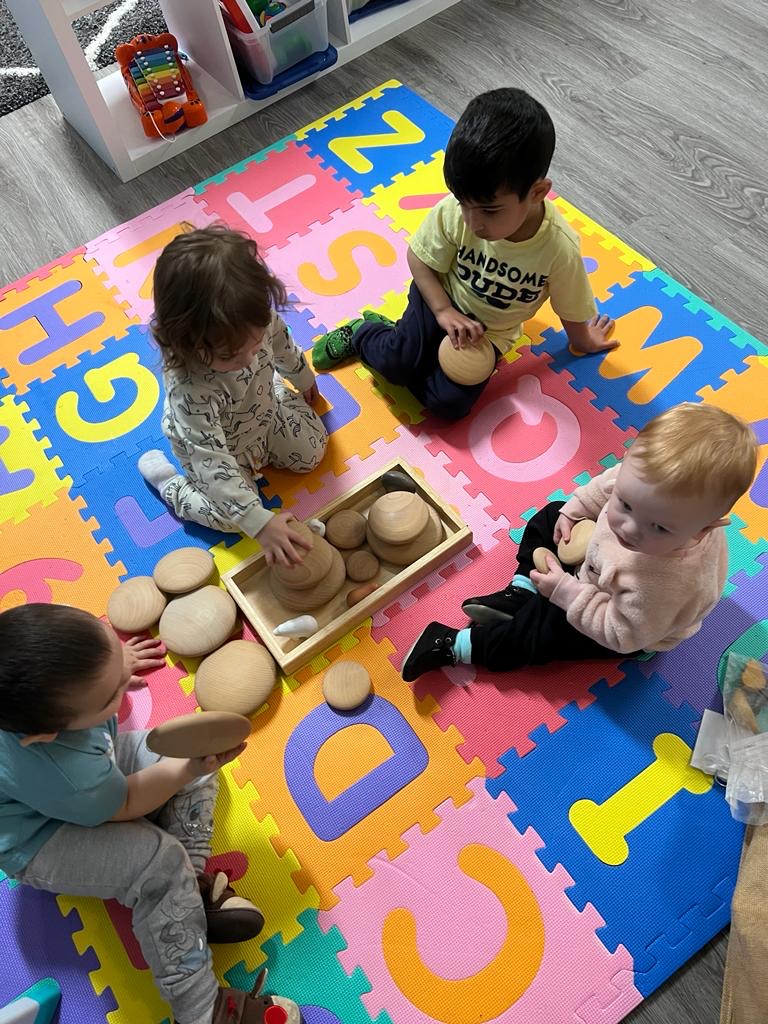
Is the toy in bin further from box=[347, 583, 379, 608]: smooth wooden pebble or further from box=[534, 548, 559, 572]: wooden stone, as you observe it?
box=[534, 548, 559, 572]: wooden stone

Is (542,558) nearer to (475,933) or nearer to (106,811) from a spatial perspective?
(475,933)

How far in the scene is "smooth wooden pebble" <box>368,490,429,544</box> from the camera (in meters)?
1.28

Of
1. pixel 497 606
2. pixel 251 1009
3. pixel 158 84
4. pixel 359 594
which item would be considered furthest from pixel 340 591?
pixel 158 84

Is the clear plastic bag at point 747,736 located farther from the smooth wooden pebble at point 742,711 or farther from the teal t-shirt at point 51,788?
the teal t-shirt at point 51,788

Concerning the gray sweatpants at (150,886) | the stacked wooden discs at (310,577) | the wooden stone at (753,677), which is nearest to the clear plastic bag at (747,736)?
the wooden stone at (753,677)

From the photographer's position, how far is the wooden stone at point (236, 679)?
121 cm

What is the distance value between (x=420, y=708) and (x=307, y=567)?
0.93ft

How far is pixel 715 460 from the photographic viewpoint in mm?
866

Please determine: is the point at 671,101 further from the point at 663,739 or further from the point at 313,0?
the point at 663,739

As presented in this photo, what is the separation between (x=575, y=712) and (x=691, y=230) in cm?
111

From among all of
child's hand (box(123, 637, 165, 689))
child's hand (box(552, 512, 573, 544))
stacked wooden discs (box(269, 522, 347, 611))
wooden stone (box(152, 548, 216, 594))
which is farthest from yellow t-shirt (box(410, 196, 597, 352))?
child's hand (box(123, 637, 165, 689))

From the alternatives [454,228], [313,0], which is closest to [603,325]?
[454,228]

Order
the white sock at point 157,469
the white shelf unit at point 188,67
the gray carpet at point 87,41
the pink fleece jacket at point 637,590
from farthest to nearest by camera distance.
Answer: the gray carpet at point 87,41
the white shelf unit at point 188,67
the white sock at point 157,469
the pink fleece jacket at point 637,590

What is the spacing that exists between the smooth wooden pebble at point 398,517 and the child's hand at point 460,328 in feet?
1.01
